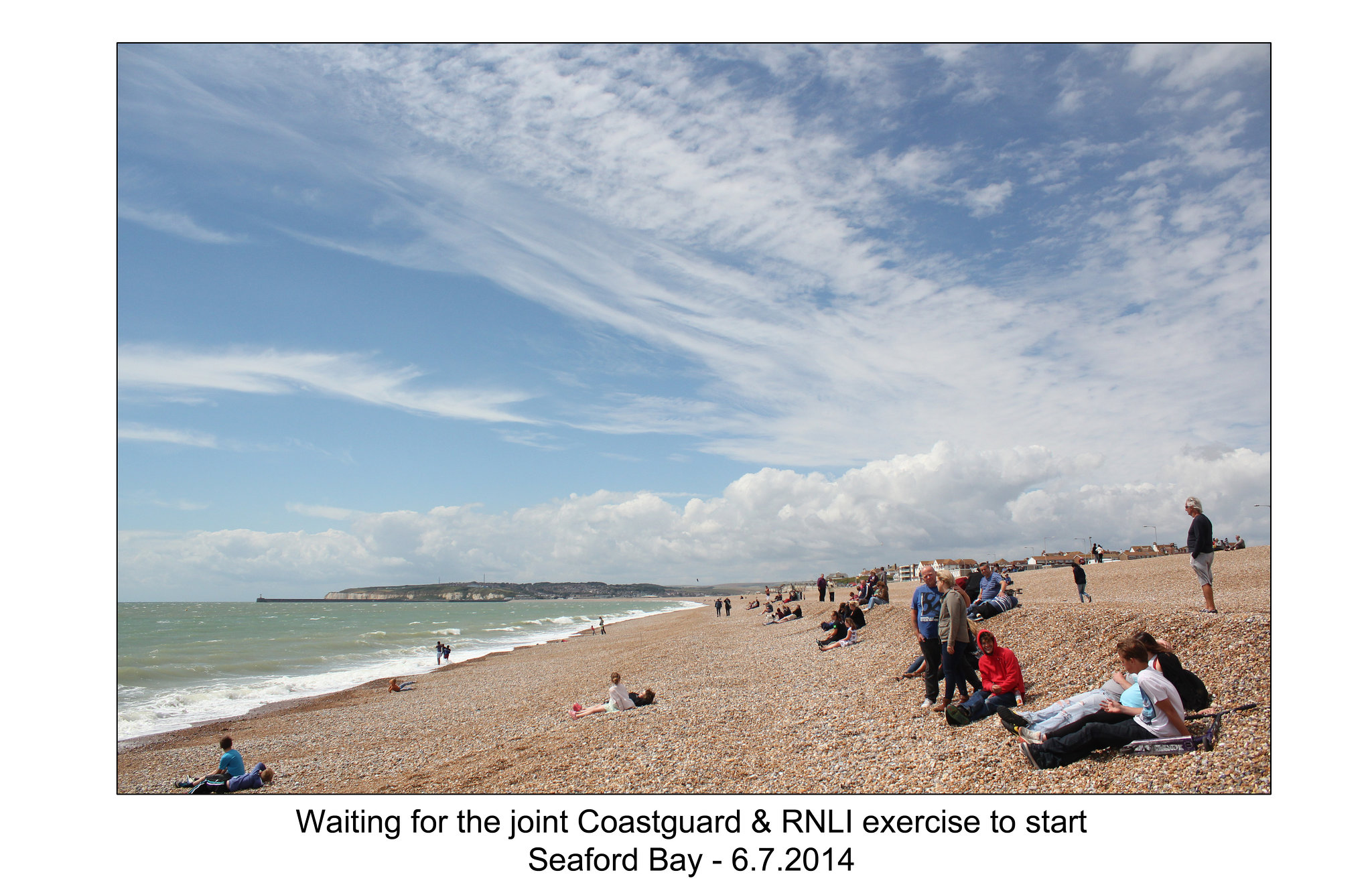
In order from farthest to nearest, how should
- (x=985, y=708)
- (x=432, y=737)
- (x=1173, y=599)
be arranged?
(x=1173, y=599), (x=432, y=737), (x=985, y=708)

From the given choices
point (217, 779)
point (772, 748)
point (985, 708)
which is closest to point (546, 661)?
point (217, 779)

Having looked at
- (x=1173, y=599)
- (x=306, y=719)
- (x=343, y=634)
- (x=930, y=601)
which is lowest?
(x=343, y=634)

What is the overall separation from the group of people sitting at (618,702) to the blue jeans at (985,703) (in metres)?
6.16

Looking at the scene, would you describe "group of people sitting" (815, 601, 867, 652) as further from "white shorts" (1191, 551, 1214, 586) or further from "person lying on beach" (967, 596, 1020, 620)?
"white shorts" (1191, 551, 1214, 586)

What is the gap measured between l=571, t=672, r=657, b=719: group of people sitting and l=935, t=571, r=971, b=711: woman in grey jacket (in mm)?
5679

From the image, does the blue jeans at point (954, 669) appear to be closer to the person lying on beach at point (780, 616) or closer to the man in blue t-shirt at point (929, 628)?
the man in blue t-shirt at point (929, 628)

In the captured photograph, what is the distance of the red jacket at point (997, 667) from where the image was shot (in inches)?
308

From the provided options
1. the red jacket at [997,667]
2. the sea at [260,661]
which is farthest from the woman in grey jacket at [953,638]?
the sea at [260,661]

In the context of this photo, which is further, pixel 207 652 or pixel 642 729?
pixel 207 652

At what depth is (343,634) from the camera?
52.8 metres

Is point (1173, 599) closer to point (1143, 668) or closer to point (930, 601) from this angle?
point (930, 601)

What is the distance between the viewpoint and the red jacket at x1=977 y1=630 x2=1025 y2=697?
7.83m

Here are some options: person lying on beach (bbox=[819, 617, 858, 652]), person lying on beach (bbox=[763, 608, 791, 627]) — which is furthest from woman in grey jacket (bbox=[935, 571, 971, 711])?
person lying on beach (bbox=[763, 608, 791, 627])

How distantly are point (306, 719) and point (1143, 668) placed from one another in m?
17.7
